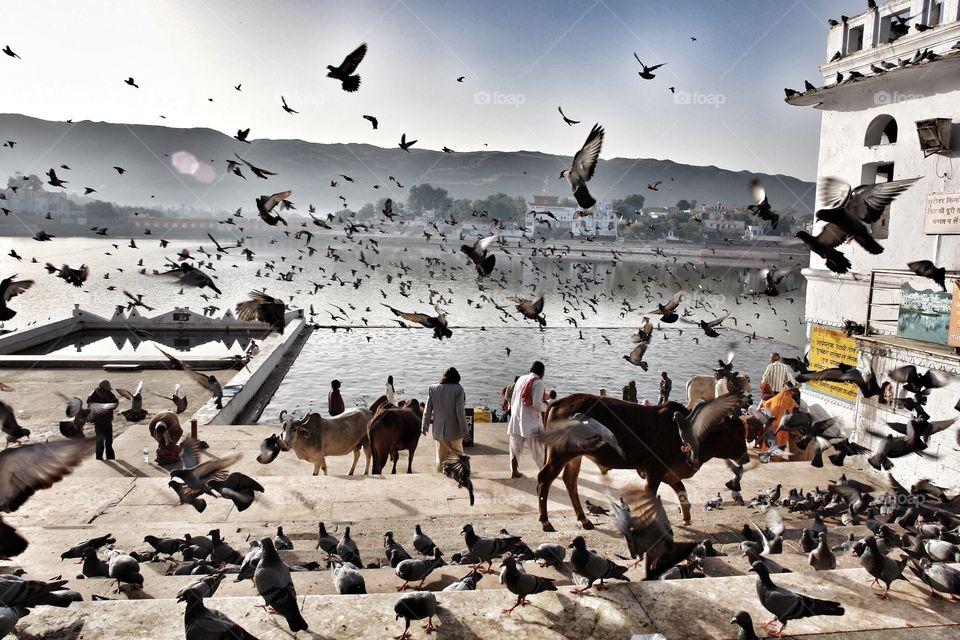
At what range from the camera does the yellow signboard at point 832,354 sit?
1341cm

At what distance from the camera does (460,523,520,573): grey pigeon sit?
563cm

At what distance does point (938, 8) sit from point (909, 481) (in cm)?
953

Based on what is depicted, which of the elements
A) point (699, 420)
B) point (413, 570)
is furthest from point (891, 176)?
point (413, 570)

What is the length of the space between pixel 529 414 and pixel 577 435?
1458mm

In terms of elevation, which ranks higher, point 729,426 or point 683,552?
point 729,426

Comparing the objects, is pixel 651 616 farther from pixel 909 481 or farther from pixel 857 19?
pixel 857 19

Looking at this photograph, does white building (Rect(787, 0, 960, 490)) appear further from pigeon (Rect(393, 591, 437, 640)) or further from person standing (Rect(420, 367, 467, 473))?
pigeon (Rect(393, 591, 437, 640))

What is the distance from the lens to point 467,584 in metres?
5.24

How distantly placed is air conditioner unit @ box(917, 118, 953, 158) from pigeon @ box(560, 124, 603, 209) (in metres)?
7.77

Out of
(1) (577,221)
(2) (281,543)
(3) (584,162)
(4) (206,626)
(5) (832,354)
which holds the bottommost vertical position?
(2) (281,543)

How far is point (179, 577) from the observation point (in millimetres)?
5578

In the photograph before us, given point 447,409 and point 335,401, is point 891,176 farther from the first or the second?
point 335,401

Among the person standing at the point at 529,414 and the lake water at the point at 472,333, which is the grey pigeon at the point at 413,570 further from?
the lake water at the point at 472,333

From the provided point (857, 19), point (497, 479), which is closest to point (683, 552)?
point (497, 479)
